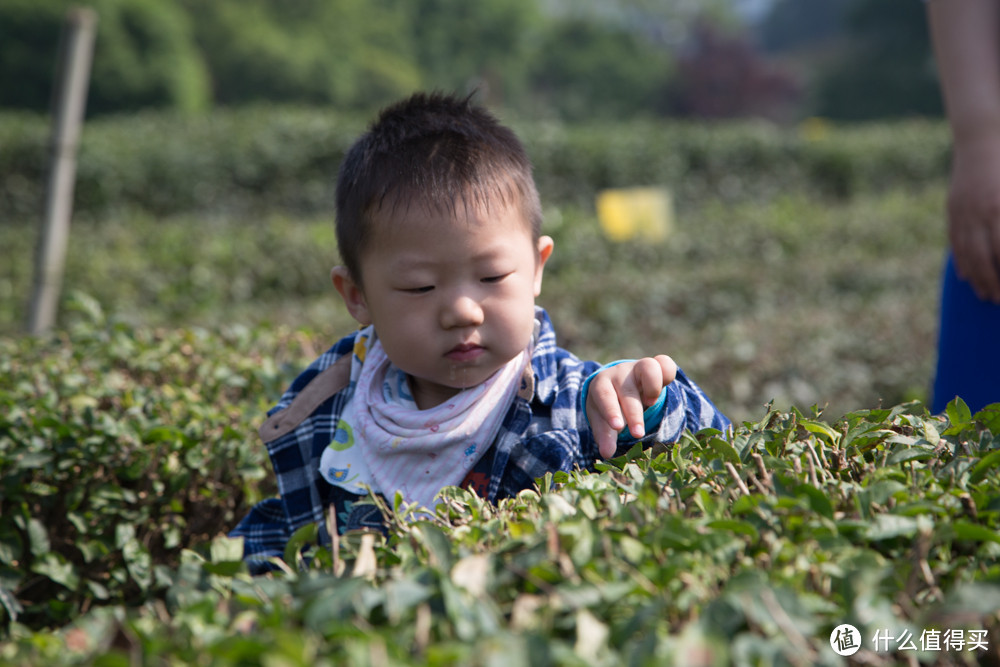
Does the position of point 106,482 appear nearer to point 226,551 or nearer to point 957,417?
point 226,551

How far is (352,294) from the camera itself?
1975mm

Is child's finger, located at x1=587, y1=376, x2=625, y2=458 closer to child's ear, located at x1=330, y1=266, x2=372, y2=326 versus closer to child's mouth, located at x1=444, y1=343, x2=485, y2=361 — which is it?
child's mouth, located at x1=444, y1=343, x2=485, y2=361

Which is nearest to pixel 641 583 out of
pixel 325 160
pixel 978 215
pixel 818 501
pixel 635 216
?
pixel 818 501

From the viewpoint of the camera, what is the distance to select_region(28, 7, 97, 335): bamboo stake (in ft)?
16.8

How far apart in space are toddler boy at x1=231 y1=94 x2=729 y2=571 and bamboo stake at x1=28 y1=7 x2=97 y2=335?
3.84 metres

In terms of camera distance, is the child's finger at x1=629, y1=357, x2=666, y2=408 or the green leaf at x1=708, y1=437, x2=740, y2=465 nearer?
the green leaf at x1=708, y1=437, x2=740, y2=465

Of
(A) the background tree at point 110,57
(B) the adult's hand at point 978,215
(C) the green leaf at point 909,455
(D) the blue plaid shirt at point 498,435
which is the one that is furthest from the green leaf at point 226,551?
(A) the background tree at point 110,57

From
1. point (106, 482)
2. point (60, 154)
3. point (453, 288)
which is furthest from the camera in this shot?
point (60, 154)

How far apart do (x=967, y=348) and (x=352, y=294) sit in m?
1.44

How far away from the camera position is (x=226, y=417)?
2260 mm

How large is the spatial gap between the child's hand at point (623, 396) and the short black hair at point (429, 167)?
1.27 ft

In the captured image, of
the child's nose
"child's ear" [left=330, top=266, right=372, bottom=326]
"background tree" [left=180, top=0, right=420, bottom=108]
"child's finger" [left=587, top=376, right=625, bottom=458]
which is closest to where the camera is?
"child's finger" [left=587, top=376, right=625, bottom=458]

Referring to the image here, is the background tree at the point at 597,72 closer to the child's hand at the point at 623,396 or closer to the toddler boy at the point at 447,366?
the toddler boy at the point at 447,366

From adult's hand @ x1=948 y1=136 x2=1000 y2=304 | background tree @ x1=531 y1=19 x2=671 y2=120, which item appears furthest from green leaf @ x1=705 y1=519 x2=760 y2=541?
background tree @ x1=531 y1=19 x2=671 y2=120
